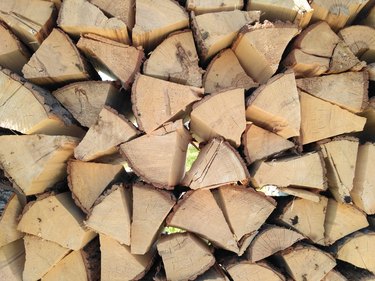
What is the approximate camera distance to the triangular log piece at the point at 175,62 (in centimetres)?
159

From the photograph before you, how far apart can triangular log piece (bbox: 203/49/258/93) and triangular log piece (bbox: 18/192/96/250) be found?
2.32 feet

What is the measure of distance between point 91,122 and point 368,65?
1140 mm

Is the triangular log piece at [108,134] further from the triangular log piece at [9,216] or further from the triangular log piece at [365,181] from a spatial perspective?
the triangular log piece at [365,181]

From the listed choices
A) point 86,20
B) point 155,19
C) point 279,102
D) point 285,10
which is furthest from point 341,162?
point 86,20

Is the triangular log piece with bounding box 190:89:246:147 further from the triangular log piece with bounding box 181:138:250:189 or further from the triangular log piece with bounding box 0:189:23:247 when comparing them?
the triangular log piece with bounding box 0:189:23:247

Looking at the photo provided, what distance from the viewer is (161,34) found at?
1624mm

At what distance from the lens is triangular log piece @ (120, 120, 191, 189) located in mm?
1523

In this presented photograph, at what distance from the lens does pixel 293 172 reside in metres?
1.60

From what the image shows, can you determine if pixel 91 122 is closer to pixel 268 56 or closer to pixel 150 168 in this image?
pixel 150 168

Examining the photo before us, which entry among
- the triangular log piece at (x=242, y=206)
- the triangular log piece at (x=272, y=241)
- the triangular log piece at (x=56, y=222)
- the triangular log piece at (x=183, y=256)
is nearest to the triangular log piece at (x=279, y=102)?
the triangular log piece at (x=242, y=206)

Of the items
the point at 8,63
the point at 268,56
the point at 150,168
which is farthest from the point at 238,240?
the point at 8,63

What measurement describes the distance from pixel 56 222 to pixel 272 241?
0.84 m

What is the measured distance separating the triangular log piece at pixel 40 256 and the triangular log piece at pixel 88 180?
0.68 ft

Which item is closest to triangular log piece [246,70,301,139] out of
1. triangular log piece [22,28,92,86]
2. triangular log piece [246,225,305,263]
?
triangular log piece [246,225,305,263]
